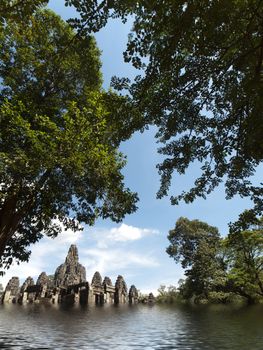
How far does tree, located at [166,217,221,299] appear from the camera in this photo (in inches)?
1703

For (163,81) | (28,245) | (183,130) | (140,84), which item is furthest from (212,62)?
(28,245)

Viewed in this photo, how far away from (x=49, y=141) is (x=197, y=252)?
44996mm

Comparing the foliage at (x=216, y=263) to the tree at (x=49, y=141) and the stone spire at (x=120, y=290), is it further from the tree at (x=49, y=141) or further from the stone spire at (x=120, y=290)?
the stone spire at (x=120, y=290)

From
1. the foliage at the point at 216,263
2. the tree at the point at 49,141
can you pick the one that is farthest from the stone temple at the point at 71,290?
the tree at the point at 49,141

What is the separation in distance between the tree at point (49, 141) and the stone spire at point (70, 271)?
6574 centimetres

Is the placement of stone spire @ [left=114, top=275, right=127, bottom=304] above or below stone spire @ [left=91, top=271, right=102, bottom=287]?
below

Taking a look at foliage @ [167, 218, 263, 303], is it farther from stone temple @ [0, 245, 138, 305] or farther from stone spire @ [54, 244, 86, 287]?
stone spire @ [54, 244, 86, 287]

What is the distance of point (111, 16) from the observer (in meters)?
4.84

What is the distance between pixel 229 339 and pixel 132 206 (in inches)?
286

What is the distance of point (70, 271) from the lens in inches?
3009

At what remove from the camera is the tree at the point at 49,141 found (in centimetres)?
1008

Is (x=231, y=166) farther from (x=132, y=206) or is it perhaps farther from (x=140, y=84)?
(x=132, y=206)

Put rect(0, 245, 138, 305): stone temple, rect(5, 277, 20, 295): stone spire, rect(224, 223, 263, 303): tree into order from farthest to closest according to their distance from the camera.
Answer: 1. rect(5, 277, 20, 295): stone spire
2. rect(0, 245, 138, 305): stone temple
3. rect(224, 223, 263, 303): tree

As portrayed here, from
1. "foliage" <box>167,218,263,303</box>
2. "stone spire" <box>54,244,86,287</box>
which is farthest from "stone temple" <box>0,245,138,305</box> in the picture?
"foliage" <box>167,218,263,303</box>
